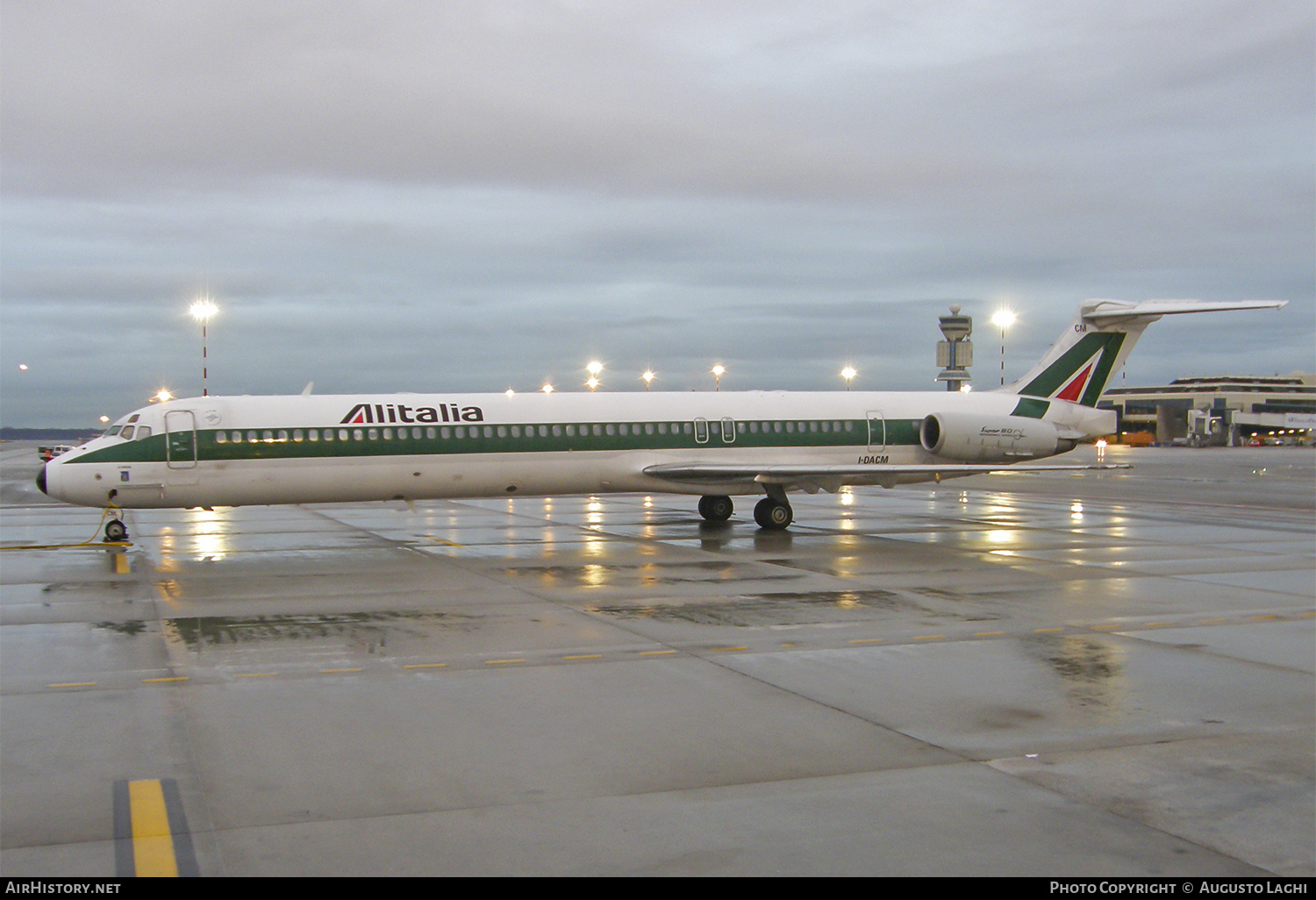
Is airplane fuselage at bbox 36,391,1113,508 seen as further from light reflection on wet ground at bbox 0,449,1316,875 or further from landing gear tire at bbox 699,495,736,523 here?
light reflection on wet ground at bbox 0,449,1316,875

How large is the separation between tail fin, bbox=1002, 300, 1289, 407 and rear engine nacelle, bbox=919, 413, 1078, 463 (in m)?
1.37

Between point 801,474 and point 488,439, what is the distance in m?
6.70

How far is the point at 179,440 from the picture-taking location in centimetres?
2053

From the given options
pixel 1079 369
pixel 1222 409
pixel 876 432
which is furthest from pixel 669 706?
pixel 1222 409

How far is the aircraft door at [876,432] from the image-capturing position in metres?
25.5

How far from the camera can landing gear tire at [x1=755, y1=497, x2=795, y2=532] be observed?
23953mm

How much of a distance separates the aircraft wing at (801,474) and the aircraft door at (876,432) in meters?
1.20

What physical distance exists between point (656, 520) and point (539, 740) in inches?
754

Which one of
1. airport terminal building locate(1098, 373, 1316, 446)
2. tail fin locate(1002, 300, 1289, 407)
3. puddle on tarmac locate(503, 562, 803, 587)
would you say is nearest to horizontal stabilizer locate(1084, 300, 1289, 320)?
tail fin locate(1002, 300, 1289, 407)

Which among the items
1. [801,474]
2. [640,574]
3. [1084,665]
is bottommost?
[1084,665]

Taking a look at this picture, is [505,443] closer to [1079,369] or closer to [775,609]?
[775,609]

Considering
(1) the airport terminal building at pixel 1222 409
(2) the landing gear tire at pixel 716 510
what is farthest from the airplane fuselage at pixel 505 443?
(1) the airport terminal building at pixel 1222 409

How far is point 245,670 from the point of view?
10.5 metres
